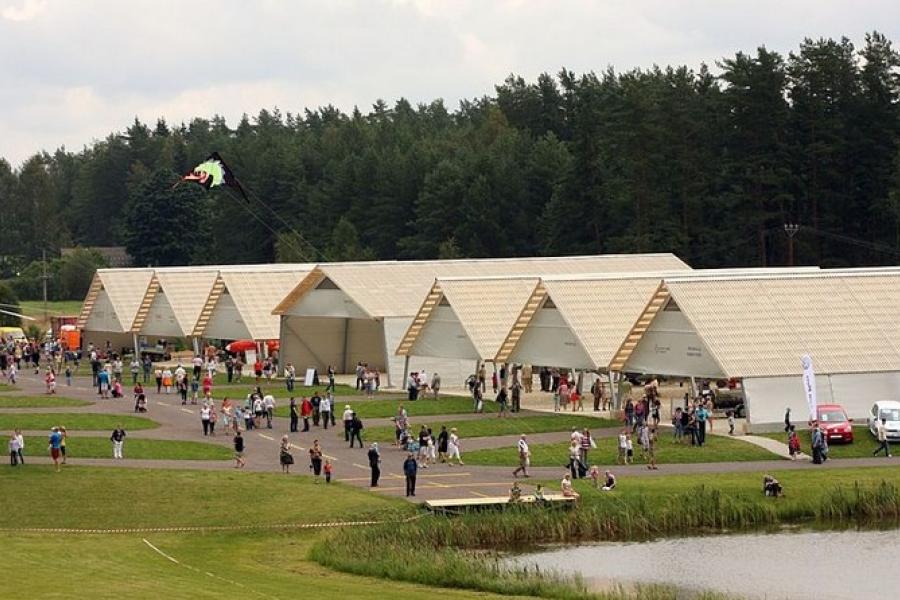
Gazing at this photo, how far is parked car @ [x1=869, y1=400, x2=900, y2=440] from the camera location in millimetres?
56594

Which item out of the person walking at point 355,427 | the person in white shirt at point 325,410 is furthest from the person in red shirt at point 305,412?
the person walking at point 355,427

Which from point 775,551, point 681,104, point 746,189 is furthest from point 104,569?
point 681,104

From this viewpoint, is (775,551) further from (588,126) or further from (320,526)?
(588,126)

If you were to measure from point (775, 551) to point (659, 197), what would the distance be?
261 feet

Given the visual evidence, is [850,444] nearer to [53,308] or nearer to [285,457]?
[285,457]

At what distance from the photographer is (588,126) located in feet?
436

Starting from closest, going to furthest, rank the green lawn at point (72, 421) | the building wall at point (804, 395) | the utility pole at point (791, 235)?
the building wall at point (804, 395), the green lawn at point (72, 421), the utility pole at point (791, 235)

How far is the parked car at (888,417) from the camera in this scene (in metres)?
56.6

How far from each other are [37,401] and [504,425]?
21546mm

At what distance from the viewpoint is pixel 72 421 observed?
65312mm

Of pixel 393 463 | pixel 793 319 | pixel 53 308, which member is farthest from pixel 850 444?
pixel 53 308

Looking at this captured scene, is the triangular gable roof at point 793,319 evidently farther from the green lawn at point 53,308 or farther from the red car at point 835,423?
the green lawn at point 53,308

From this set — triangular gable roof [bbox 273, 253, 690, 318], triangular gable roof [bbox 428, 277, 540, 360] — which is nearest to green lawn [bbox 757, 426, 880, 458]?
triangular gable roof [bbox 428, 277, 540, 360]

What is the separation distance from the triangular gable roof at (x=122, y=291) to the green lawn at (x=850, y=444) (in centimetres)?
4966
